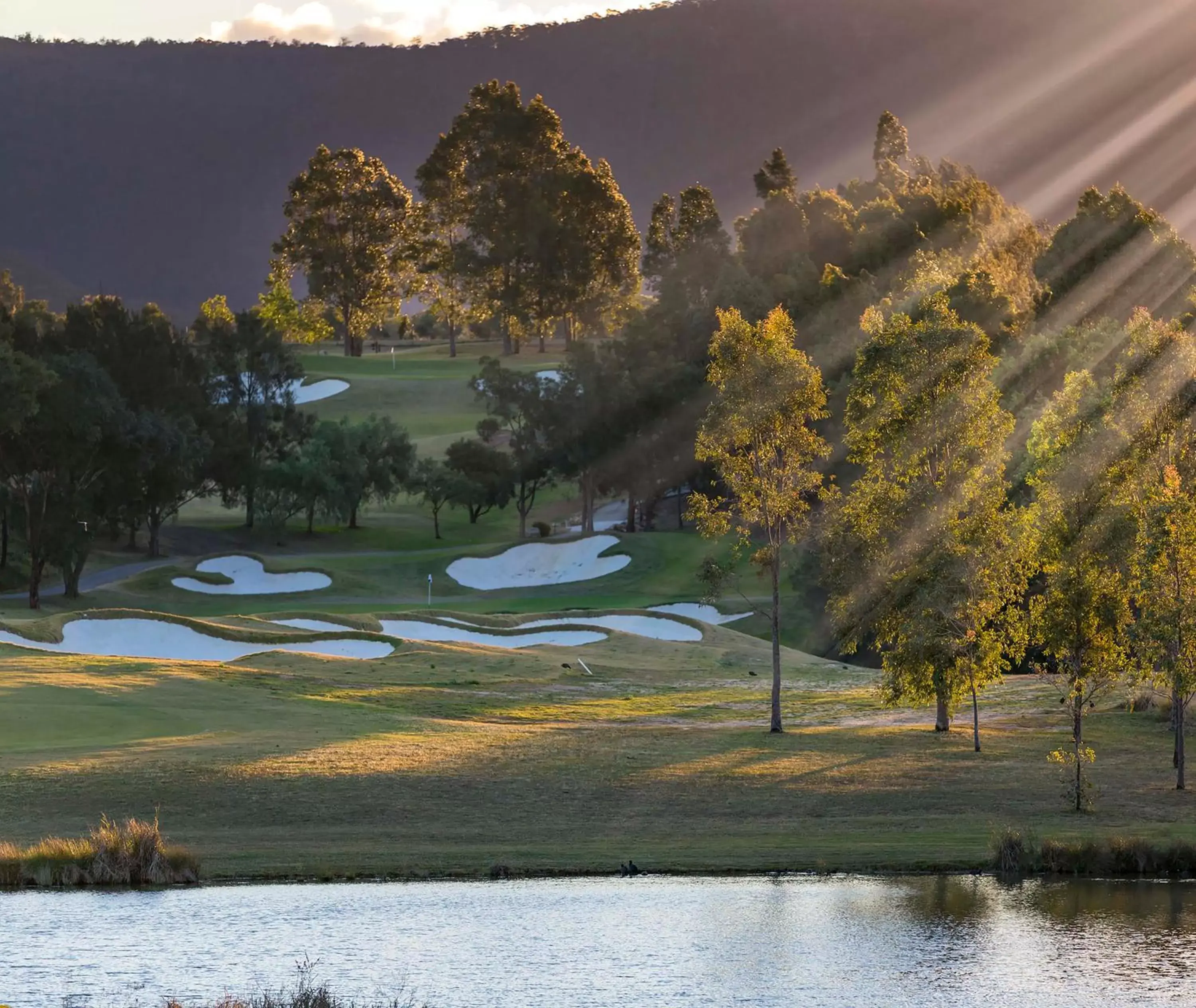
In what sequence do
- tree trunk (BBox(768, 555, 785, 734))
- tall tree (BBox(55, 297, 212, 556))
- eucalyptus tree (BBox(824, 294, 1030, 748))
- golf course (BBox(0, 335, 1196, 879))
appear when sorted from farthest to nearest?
tall tree (BBox(55, 297, 212, 556)), tree trunk (BBox(768, 555, 785, 734)), eucalyptus tree (BBox(824, 294, 1030, 748)), golf course (BBox(0, 335, 1196, 879))

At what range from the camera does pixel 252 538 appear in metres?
95.9

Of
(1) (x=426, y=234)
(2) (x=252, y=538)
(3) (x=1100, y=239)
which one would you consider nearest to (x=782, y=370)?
(3) (x=1100, y=239)

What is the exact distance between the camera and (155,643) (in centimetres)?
5041

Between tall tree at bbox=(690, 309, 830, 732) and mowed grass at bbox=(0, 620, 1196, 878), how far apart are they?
14.7 ft

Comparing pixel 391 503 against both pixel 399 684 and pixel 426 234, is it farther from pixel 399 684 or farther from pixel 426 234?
pixel 399 684

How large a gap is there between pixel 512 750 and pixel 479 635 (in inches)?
1018

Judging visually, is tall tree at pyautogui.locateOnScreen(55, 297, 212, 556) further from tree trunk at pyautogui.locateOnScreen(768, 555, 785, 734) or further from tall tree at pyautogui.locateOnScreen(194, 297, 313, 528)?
tree trunk at pyautogui.locateOnScreen(768, 555, 785, 734)

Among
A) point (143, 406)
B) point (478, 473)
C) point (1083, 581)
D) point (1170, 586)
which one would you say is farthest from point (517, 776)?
point (478, 473)

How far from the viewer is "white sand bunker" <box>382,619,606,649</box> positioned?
56.7 metres

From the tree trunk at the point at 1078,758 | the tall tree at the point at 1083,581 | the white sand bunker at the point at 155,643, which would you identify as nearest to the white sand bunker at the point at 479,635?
the white sand bunker at the point at 155,643

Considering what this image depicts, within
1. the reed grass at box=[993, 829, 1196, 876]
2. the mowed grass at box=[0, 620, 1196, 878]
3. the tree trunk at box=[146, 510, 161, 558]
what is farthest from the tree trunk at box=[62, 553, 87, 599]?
the reed grass at box=[993, 829, 1196, 876]

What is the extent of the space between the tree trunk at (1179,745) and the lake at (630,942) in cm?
713

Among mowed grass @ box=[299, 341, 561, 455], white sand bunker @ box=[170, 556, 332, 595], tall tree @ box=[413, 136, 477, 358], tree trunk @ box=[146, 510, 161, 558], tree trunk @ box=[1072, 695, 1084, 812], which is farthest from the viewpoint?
tall tree @ box=[413, 136, 477, 358]

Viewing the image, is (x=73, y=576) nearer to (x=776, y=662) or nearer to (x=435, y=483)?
(x=435, y=483)
